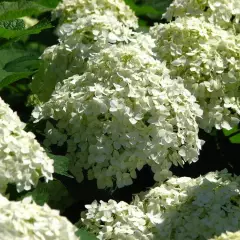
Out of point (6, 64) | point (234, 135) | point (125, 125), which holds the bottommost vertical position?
point (234, 135)

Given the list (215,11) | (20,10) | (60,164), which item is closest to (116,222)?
(60,164)

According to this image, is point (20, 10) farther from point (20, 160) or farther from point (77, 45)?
point (20, 160)

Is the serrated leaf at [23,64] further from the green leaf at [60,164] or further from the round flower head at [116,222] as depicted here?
the round flower head at [116,222]

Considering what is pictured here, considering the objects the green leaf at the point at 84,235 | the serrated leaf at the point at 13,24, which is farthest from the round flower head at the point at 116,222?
the serrated leaf at the point at 13,24

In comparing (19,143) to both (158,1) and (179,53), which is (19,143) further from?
(158,1)

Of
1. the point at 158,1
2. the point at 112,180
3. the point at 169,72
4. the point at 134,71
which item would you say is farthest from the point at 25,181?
the point at 158,1

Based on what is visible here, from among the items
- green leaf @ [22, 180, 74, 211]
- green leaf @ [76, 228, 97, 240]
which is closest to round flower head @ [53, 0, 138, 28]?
green leaf @ [22, 180, 74, 211]
